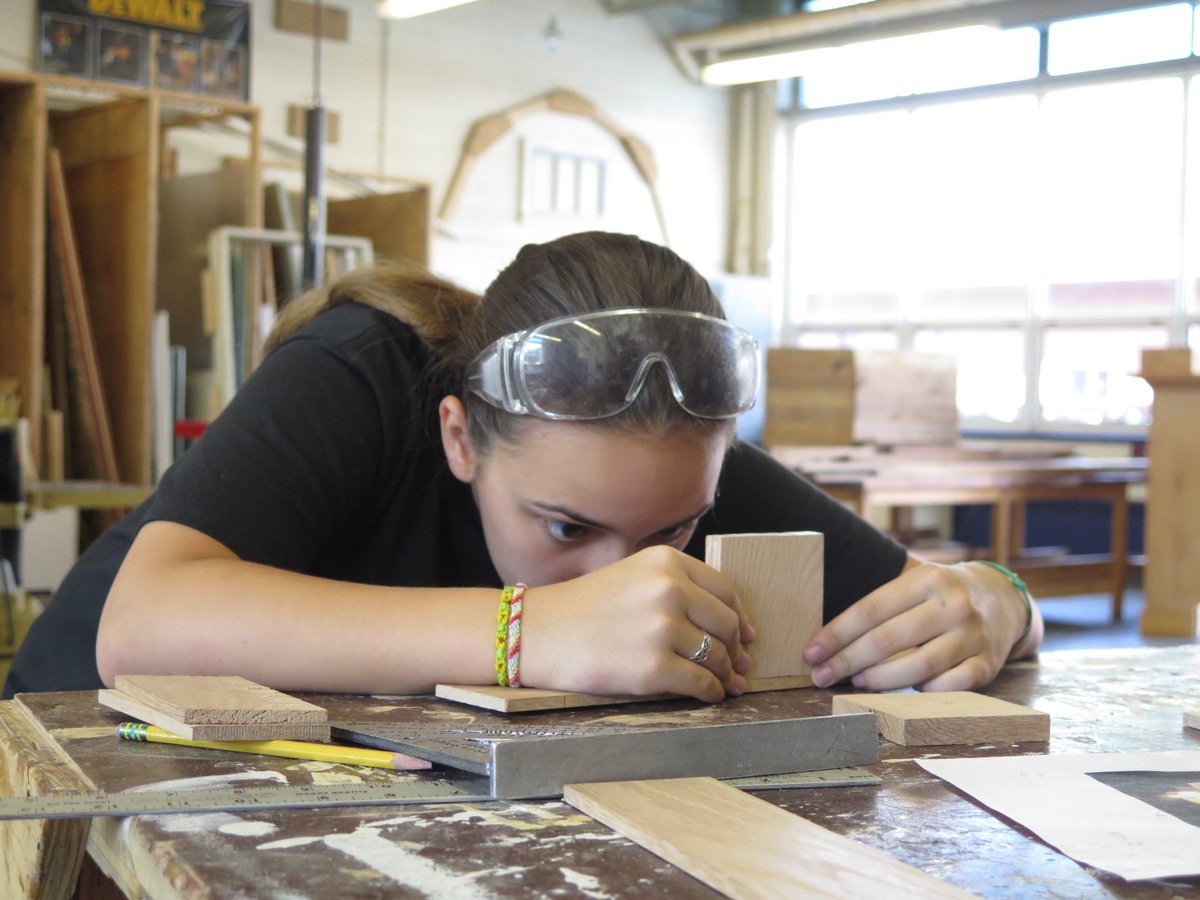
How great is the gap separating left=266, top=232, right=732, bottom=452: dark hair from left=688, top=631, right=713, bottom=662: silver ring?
213 millimetres

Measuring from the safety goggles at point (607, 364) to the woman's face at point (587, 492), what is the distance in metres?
0.02

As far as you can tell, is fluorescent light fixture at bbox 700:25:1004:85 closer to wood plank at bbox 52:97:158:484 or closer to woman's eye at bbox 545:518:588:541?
wood plank at bbox 52:97:158:484

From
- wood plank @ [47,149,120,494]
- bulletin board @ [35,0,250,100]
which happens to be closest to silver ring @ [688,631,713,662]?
wood plank @ [47,149,120,494]

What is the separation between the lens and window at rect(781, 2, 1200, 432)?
854cm

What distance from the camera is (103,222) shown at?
17.7ft

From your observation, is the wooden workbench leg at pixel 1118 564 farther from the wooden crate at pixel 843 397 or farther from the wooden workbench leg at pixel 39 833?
the wooden workbench leg at pixel 39 833

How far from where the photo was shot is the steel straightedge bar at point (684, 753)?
2.59 feet

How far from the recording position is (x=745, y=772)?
856mm

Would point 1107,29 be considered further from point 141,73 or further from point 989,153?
point 141,73

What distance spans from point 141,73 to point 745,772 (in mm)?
6505

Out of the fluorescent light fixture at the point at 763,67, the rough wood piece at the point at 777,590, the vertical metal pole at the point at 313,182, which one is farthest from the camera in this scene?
the fluorescent light fixture at the point at 763,67

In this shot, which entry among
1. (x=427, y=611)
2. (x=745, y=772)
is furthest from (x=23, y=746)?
(x=745, y=772)

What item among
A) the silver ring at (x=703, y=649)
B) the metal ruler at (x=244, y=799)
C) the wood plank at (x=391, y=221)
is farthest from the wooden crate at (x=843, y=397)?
the metal ruler at (x=244, y=799)

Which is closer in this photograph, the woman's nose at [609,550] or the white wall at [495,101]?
the woman's nose at [609,550]
